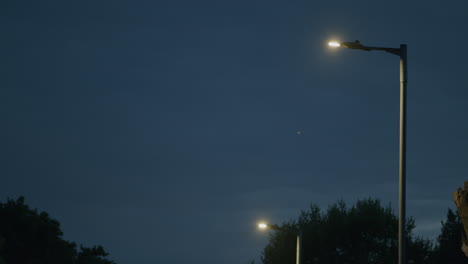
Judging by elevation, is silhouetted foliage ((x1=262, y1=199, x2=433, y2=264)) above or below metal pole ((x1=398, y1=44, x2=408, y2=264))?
above

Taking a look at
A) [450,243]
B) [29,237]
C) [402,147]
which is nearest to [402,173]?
[402,147]

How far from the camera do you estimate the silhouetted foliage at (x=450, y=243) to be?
204 ft

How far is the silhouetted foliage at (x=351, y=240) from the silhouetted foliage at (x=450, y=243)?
3.37 feet

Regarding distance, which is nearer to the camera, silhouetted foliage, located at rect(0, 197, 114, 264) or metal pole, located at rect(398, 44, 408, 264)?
metal pole, located at rect(398, 44, 408, 264)

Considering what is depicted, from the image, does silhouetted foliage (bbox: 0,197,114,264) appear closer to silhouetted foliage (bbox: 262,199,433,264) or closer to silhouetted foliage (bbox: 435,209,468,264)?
silhouetted foliage (bbox: 262,199,433,264)

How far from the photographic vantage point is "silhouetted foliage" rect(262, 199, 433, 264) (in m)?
64.1

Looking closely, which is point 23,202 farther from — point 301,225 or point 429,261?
point 429,261

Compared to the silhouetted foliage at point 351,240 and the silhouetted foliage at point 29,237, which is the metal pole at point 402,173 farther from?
the silhouetted foliage at point 351,240

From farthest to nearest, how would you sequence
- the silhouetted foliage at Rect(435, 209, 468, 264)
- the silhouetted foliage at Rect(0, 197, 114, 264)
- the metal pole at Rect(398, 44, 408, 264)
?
the silhouetted foliage at Rect(435, 209, 468, 264)
the silhouetted foliage at Rect(0, 197, 114, 264)
the metal pole at Rect(398, 44, 408, 264)

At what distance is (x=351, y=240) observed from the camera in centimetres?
6594

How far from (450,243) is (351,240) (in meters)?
8.87

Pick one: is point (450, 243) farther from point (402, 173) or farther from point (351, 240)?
→ point (402, 173)

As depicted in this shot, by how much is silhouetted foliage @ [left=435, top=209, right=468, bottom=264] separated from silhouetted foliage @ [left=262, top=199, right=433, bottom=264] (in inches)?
40.5

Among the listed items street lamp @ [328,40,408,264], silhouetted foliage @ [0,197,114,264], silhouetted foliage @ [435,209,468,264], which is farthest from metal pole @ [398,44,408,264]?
silhouetted foliage @ [435,209,468,264]
